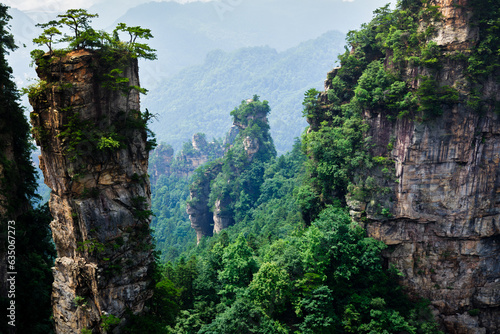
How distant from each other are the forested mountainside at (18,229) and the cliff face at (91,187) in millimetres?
1439

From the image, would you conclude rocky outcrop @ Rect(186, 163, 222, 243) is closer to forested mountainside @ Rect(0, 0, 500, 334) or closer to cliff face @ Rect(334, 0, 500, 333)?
forested mountainside @ Rect(0, 0, 500, 334)

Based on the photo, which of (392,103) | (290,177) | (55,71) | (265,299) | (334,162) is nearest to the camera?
(55,71)

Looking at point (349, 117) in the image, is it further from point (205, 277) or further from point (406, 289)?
point (205, 277)

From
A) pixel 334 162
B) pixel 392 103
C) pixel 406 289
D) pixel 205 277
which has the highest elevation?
pixel 392 103

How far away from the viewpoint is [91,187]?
17.5m

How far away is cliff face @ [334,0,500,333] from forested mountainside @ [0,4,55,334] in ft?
62.8

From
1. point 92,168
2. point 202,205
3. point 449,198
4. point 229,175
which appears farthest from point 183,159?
point 92,168

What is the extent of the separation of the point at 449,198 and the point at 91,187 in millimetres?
21027

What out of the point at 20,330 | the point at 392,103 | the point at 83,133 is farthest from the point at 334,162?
the point at 20,330

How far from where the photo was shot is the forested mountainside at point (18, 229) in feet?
57.3

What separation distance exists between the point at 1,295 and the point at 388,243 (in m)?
22.0

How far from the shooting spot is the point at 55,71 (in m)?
16.9

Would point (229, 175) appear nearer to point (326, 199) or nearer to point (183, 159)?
point (326, 199)

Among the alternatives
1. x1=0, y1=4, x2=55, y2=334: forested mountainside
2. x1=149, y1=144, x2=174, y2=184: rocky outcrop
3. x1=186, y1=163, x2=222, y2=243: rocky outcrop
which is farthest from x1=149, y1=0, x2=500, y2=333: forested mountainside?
x1=149, y1=144, x2=174, y2=184: rocky outcrop
